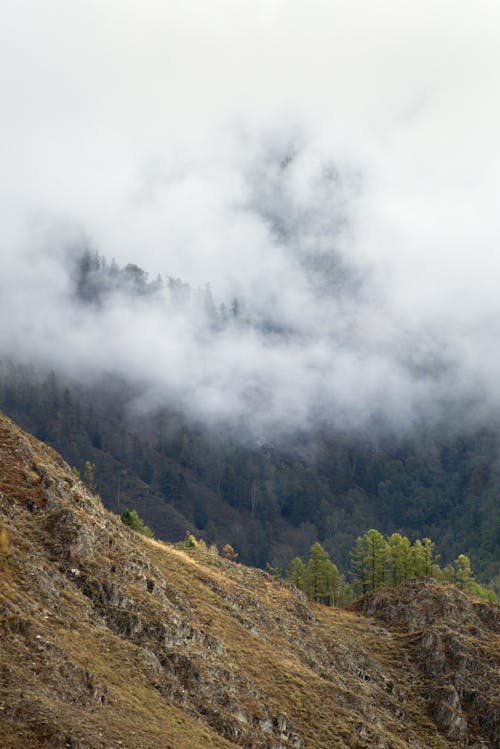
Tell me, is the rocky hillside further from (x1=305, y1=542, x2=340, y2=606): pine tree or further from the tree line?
the tree line

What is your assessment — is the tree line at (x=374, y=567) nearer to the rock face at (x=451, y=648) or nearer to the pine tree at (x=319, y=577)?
the pine tree at (x=319, y=577)

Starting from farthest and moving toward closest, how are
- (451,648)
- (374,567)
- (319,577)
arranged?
(374,567)
(319,577)
(451,648)

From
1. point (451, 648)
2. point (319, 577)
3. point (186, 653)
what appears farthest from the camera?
point (319, 577)

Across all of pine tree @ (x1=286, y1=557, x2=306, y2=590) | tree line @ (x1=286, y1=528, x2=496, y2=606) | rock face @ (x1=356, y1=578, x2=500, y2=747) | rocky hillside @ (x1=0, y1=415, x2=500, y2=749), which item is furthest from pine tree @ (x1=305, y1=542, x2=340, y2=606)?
rocky hillside @ (x1=0, y1=415, x2=500, y2=749)

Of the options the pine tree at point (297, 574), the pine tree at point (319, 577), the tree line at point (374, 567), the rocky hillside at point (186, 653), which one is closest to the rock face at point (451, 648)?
the rocky hillside at point (186, 653)

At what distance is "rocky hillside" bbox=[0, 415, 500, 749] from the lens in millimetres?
40562

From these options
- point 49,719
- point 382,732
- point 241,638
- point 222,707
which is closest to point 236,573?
point 241,638

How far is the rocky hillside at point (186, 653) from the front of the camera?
4056cm

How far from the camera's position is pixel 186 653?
5406 centimetres

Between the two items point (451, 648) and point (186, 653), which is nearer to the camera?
point (186, 653)

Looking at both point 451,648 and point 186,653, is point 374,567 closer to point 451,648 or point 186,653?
point 451,648

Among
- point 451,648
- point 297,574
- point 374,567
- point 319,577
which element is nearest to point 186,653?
point 451,648

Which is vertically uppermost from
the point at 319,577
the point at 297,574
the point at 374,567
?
the point at 374,567

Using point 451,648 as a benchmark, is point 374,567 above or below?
above
